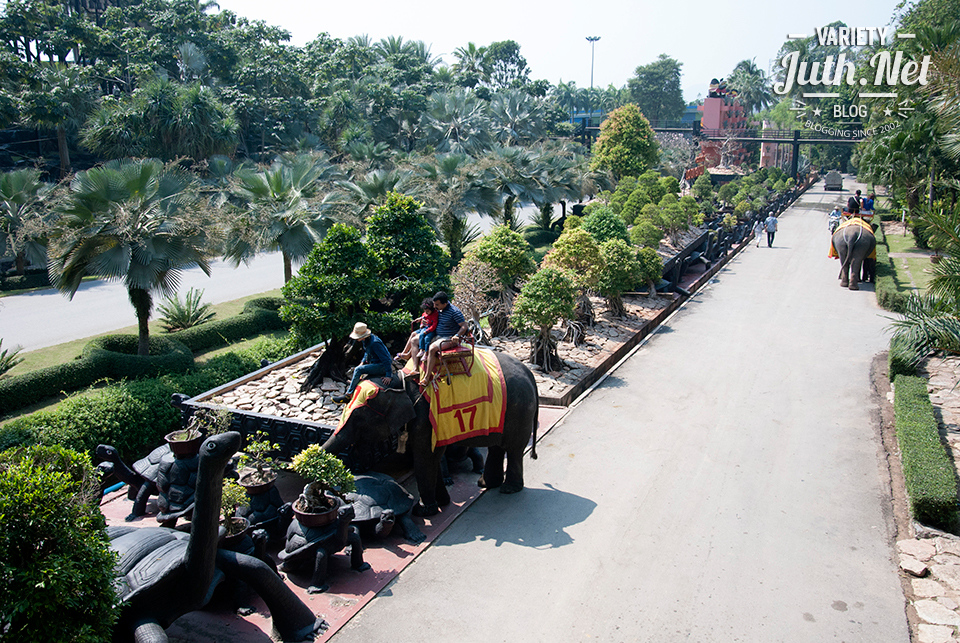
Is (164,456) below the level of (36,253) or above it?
below

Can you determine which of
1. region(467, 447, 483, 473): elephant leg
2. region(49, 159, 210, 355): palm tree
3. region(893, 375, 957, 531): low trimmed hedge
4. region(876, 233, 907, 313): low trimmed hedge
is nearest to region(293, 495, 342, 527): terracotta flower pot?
region(467, 447, 483, 473): elephant leg

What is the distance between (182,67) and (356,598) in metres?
37.0

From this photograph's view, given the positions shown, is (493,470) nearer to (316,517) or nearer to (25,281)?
(316,517)

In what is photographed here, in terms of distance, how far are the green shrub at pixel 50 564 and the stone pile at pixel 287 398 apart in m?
4.33

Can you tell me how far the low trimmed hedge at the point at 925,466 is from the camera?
777cm

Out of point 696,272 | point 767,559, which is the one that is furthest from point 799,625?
point 696,272

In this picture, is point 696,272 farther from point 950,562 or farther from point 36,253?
point 36,253

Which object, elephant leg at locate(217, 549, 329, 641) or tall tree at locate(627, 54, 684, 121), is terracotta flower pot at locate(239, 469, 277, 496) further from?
tall tree at locate(627, 54, 684, 121)

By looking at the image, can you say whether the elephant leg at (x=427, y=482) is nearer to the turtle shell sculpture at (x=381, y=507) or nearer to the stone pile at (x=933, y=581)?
the turtle shell sculpture at (x=381, y=507)

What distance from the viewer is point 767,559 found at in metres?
7.32

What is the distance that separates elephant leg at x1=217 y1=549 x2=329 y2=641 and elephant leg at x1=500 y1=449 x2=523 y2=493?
324 centimetres

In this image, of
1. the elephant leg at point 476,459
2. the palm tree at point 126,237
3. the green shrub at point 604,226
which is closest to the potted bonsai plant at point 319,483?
the elephant leg at point 476,459

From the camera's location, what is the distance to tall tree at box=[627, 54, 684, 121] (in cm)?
8762

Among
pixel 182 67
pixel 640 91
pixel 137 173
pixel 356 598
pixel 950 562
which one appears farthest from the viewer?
pixel 640 91
